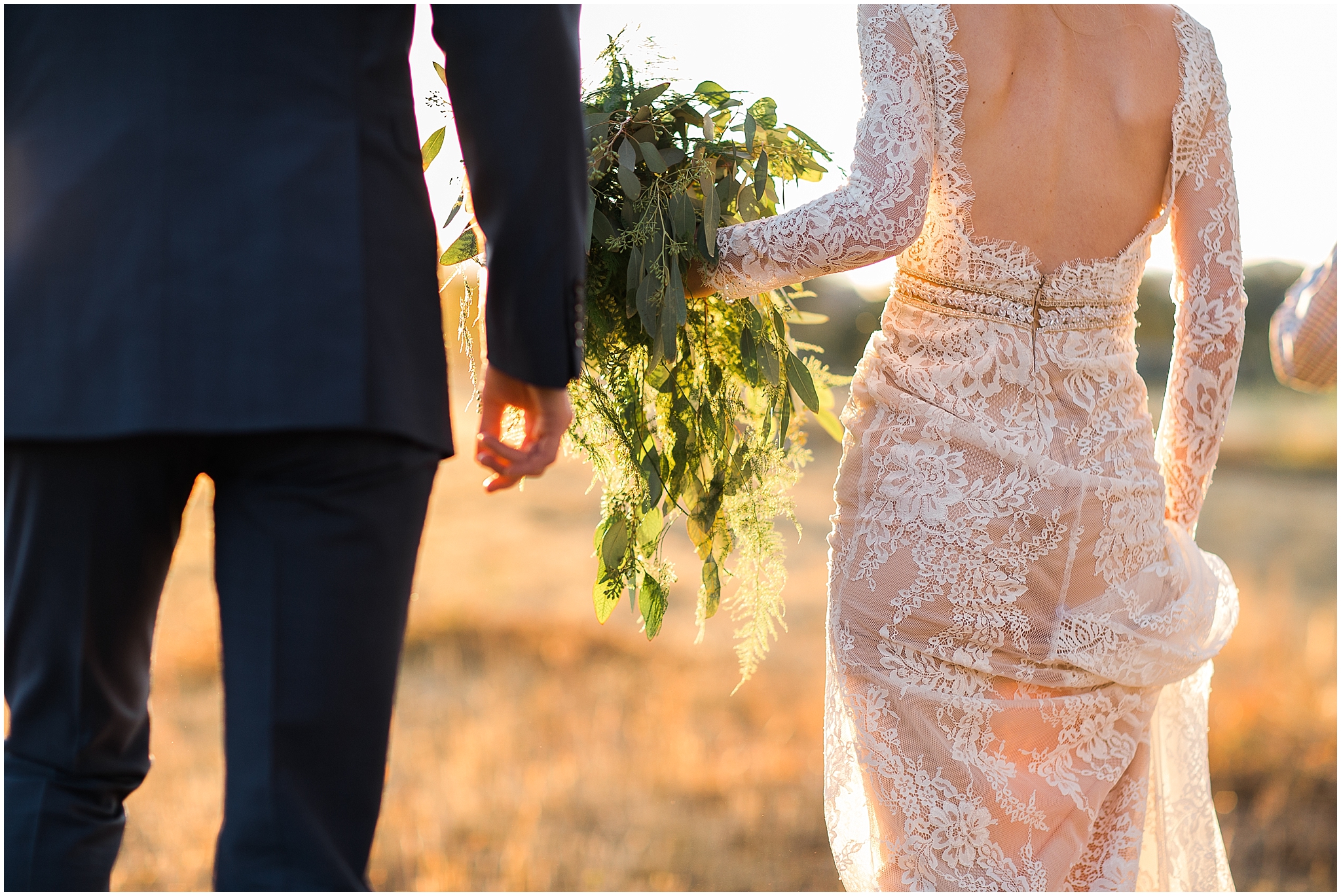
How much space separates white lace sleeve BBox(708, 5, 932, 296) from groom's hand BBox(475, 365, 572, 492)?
0.56 meters

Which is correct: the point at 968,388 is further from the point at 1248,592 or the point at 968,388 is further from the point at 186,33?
the point at 1248,592

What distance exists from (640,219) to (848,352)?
11.9 metres

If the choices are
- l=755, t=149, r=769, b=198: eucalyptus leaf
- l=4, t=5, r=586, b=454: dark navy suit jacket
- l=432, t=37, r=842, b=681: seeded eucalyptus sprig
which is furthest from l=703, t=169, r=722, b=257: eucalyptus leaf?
l=4, t=5, r=586, b=454: dark navy suit jacket

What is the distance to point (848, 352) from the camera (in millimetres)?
13477

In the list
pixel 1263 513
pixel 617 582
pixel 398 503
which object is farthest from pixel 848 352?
pixel 398 503

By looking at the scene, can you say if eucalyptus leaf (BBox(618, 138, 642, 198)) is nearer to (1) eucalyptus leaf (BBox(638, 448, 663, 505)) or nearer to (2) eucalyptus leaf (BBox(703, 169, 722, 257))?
(2) eucalyptus leaf (BBox(703, 169, 722, 257))

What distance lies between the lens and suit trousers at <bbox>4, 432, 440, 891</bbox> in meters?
1.06

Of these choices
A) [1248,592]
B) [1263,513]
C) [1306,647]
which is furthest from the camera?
[1263,513]

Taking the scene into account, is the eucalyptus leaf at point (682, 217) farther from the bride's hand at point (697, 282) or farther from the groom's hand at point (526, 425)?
the groom's hand at point (526, 425)

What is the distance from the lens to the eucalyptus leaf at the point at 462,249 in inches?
72.5

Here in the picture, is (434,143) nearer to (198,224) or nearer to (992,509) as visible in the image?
(198,224)

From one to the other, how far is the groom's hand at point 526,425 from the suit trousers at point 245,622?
0.55 ft

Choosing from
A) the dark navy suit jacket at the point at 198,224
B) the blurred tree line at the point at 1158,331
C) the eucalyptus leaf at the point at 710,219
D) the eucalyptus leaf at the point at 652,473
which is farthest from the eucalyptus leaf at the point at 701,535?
the blurred tree line at the point at 1158,331

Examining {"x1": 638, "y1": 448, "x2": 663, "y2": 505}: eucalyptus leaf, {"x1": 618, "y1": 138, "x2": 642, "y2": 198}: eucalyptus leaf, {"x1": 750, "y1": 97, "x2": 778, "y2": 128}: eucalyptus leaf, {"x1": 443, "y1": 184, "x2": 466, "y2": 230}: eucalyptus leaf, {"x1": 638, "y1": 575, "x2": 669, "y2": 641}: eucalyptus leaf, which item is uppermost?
{"x1": 750, "y1": 97, "x2": 778, "y2": 128}: eucalyptus leaf
